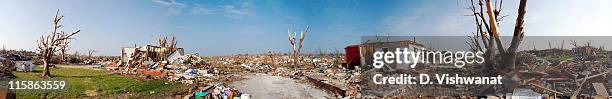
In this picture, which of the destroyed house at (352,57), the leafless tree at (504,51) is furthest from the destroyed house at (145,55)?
the leafless tree at (504,51)

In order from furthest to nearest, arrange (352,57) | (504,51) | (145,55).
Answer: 1. (145,55)
2. (352,57)
3. (504,51)

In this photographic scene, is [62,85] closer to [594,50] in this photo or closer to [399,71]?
[399,71]

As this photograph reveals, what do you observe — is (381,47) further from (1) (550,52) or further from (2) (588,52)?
(2) (588,52)

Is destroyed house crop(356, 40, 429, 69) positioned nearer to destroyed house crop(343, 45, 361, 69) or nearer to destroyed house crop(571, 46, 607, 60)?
destroyed house crop(343, 45, 361, 69)

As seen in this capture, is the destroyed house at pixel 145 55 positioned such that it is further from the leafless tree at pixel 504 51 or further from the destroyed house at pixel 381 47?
the leafless tree at pixel 504 51

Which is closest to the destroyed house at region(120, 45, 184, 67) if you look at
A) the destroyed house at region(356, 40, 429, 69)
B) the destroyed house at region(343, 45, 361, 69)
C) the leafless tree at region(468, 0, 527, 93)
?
the destroyed house at region(343, 45, 361, 69)

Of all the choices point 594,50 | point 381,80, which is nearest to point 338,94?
point 381,80

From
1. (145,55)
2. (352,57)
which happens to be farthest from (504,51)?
(145,55)

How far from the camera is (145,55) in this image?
1032 inches

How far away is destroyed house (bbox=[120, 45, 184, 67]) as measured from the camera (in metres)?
25.1

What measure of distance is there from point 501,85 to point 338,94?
4.04 meters

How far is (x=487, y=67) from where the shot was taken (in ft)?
36.7

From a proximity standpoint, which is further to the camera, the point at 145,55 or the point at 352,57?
the point at 145,55

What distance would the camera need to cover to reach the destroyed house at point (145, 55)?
2510 centimetres
